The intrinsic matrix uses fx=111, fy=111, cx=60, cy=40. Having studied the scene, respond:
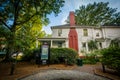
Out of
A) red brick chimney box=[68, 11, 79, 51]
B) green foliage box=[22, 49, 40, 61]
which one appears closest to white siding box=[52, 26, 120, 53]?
red brick chimney box=[68, 11, 79, 51]

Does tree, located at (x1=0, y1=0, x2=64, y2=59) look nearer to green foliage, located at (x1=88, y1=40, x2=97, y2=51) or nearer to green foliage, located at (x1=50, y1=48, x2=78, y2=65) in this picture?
green foliage, located at (x1=50, y1=48, x2=78, y2=65)

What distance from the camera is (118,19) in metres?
35.4

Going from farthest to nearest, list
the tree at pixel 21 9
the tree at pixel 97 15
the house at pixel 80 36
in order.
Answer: the tree at pixel 97 15 → the house at pixel 80 36 → the tree at pixel 21 9

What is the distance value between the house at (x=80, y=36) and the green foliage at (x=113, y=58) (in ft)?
37.2

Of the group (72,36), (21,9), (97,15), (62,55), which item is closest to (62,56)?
(62,55)

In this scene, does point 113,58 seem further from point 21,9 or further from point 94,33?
point 21,9

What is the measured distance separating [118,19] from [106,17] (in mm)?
3648

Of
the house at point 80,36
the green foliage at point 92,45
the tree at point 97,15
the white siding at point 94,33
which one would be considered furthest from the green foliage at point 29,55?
the tree at point 97,15

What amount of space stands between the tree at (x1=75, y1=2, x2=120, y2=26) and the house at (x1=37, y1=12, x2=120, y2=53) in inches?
539

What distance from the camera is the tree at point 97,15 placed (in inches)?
1431

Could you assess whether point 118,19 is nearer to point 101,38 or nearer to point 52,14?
point 101,38

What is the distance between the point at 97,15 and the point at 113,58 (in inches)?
1220

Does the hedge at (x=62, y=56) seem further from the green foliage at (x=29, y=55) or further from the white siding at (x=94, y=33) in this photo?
the white siding at (x=94, y=33)

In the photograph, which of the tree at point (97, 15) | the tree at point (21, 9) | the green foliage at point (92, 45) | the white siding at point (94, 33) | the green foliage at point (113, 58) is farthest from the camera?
the tree at point (97, 15)
